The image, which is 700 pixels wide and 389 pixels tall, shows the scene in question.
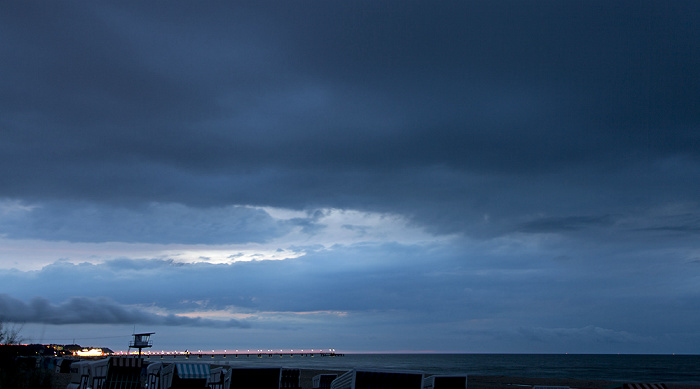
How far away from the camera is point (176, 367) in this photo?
13305mm

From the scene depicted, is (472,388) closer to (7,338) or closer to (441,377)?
(441,377)

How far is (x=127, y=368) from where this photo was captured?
13.4m

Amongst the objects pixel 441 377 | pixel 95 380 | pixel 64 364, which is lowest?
pixel 64 364

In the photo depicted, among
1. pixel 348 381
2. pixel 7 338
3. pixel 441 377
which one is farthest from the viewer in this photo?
pixel 7 338

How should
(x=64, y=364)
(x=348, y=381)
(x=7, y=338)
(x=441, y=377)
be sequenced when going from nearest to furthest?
(x=348, y=381) → (x=441, y=377) → (x=7, y=338) → (x=64, y=364)

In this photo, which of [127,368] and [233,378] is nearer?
[233,378]

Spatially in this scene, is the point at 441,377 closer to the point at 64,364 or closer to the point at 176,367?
the point at 176,367

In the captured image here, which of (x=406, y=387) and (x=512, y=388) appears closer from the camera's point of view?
(x=406, y=387)

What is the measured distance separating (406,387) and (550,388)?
686 centimetres

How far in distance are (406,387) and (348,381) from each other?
4.32 ft

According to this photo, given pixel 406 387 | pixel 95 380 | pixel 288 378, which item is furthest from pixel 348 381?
pixel 95 380

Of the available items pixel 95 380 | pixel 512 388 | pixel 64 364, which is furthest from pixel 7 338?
pixel 512 388

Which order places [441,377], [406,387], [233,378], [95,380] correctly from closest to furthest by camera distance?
[406,387]
[233,378]
[441,377]
[95,380]

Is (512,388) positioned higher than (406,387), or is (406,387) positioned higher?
(406,387)
